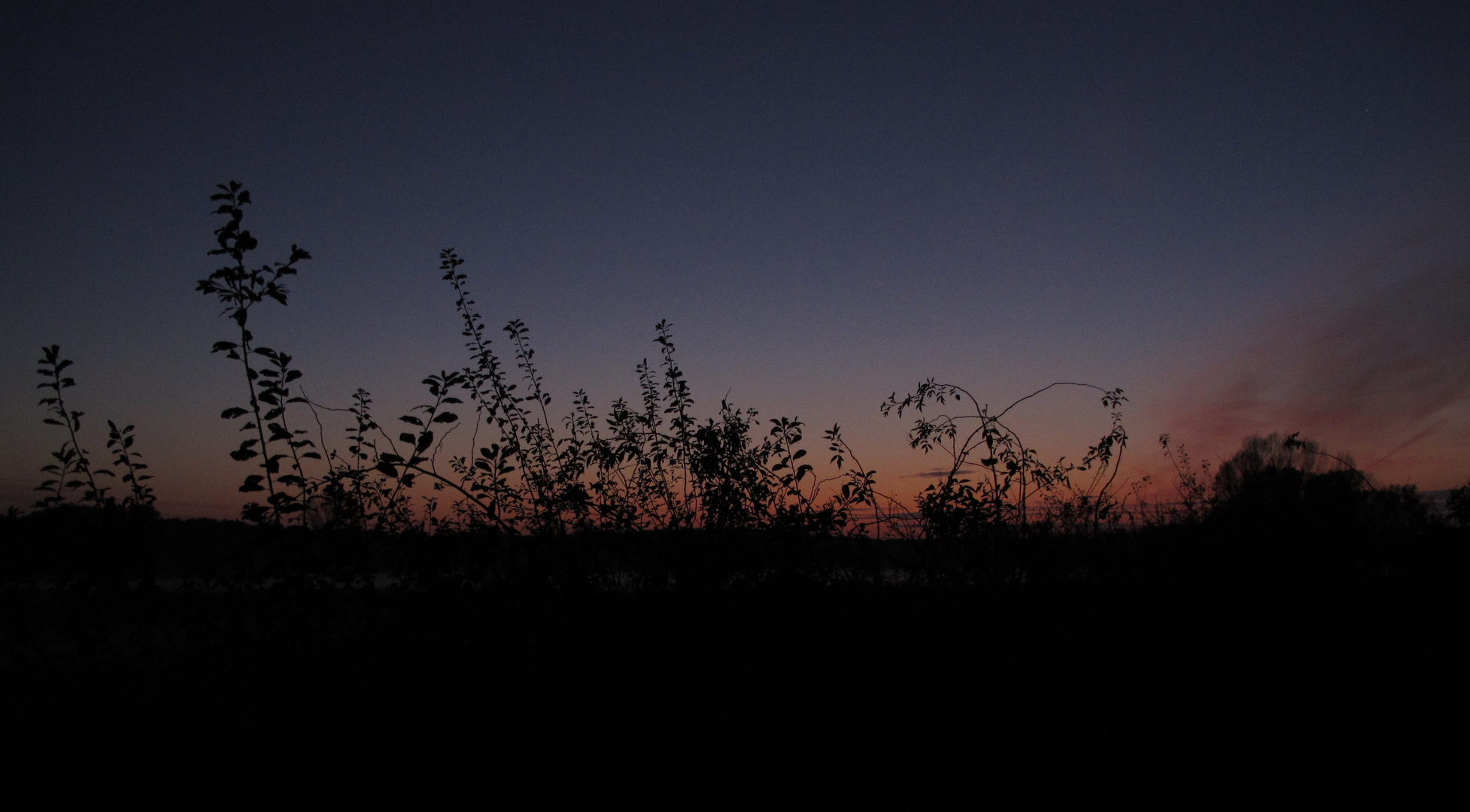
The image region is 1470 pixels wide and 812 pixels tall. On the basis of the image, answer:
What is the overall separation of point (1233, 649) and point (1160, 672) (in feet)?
2.72

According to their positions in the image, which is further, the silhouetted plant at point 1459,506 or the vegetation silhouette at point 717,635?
the silhouetted plant at point 1459,506

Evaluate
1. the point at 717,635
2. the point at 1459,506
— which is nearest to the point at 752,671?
the point at 717,635

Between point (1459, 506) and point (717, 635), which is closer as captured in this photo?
point (717, 635)

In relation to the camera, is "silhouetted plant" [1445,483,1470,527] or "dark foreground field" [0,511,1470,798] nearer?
"dark foreground field" [0,511,1470,798]

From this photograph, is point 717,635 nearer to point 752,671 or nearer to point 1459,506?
point 752,671

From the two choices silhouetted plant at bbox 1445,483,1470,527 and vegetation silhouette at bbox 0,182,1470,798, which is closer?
vegetation silhouette at bbox 0,182,1470,798

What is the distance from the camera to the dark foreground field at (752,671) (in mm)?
2984

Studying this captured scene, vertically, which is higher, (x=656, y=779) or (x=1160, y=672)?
(x=656, y=779)

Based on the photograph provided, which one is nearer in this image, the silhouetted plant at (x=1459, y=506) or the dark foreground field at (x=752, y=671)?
the dark foreground field at (x=752, y=671)

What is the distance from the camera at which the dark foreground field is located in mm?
2984

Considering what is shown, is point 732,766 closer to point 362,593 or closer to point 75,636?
point 362,593

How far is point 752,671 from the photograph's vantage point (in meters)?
3.75

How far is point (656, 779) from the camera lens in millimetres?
2859

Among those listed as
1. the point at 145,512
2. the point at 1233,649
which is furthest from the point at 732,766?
the point at 145,512
